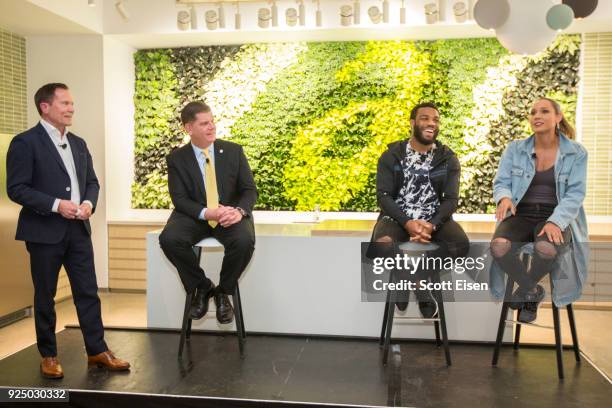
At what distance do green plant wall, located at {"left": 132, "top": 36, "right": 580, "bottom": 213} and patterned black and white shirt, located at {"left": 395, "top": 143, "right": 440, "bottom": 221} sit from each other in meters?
2.62

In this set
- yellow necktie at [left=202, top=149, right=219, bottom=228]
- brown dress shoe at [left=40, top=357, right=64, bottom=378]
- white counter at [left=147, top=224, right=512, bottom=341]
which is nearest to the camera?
brown dress shoe at [left=40, top=357, right=64, bottom=378]

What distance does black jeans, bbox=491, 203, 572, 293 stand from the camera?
339cm

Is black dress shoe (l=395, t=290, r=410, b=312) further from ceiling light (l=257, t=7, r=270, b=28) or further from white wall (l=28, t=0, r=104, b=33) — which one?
white wall (l=28, t=0, r=104, b=33)

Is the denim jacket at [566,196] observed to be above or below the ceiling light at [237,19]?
below

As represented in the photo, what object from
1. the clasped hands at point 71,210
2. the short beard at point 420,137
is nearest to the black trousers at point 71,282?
the clasped hands at point 71,210

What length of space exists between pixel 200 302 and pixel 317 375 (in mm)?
906

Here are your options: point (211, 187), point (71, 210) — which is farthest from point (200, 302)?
point (71, 210)

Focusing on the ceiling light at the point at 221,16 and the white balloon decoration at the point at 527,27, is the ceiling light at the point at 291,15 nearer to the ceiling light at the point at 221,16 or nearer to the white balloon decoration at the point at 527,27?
the ceiling light at the point at 221,16

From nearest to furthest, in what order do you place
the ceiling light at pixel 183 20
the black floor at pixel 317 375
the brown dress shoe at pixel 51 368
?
the black floor at pixel 317 375 → the brown dress shoe at pixel 51 368 → the ceiling light at pixel 183 20

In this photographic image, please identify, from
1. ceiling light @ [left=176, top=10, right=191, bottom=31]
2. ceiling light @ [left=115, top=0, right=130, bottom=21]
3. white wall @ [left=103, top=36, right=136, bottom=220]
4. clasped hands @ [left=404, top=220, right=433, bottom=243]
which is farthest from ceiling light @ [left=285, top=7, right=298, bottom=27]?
clasped hands @ [left=404, top=220, right=433, bottom=243]

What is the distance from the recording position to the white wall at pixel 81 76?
19.5 feet

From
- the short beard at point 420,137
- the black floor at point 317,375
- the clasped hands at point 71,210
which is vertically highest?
the short beard at point 420,137

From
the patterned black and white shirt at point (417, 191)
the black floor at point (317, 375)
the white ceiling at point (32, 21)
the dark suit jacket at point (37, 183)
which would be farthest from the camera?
the white ceiling at point (32, 21)

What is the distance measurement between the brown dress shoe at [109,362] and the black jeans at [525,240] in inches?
88.6
